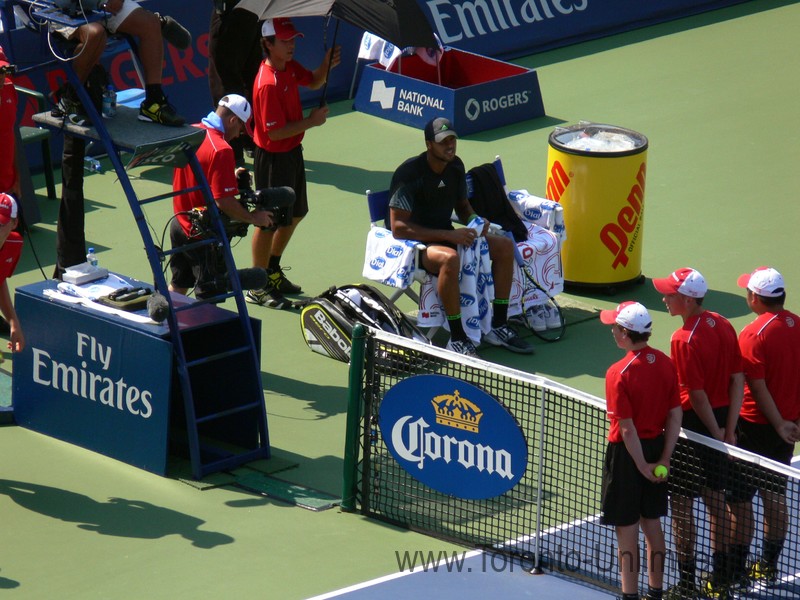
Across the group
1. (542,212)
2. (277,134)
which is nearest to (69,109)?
(277,134)

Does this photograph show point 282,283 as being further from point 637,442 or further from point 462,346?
point 637,442

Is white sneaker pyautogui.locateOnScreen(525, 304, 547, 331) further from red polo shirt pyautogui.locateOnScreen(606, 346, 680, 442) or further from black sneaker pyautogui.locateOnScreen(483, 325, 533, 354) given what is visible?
red polo shirt pyautogui.locateOnScreen(606, 346, 680, 442)

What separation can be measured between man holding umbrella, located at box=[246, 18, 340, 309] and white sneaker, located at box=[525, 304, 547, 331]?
2029mm

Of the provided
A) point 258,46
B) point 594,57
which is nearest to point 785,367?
point 258,46

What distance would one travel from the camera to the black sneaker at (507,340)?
35.4ft

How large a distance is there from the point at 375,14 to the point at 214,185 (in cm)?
219

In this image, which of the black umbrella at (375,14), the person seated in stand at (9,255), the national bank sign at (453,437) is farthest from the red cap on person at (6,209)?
the black umbrella at (375,14)

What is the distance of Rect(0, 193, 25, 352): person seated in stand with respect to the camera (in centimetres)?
852

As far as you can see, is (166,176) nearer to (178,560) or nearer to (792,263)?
(792,263)

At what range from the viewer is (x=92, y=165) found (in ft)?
44.0

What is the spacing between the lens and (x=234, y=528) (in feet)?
26.9

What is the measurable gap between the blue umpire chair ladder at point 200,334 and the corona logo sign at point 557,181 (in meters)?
3.57

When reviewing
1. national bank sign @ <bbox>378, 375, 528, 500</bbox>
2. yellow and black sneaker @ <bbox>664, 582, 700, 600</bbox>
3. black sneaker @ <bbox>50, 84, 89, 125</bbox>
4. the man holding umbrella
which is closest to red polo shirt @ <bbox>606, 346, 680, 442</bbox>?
national bank sign @ <bbox>378, 375, 528, 500</bbox>

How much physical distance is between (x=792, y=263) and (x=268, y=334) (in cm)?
471
